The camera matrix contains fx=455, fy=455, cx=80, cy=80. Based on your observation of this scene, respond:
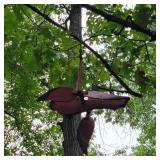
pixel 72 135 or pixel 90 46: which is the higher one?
pixel 90 46

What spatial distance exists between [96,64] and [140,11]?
122 centimetres

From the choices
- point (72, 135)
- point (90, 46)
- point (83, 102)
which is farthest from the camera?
point (72, 135)

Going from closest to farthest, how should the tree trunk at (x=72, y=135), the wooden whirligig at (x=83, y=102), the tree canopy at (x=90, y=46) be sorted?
the wooden whirligig at (x=83, y=102), the tree canopy at (x=90, y=46), the tree trunk at (x=72, y=135)

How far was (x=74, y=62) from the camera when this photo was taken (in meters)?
A: 3.49

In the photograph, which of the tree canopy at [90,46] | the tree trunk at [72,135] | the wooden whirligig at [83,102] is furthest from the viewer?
the tree trunk at [72,135]

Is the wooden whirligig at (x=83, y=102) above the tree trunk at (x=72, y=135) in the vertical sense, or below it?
above

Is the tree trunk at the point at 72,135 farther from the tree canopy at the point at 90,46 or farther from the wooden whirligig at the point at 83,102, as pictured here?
the wooden whirligig at the point at 83,102

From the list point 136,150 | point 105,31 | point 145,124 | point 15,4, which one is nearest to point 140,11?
point 105,31

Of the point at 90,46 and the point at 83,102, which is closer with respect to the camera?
the point at 83,102

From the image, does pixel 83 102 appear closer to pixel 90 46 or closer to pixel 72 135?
pixel 90 46

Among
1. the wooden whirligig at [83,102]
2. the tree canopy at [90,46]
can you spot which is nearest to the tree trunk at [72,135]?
the tree canopy at [90,46]

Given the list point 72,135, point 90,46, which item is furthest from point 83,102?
point 72,135

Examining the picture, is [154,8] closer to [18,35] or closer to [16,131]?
[18,35]

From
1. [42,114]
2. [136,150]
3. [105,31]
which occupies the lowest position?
[136,150]
